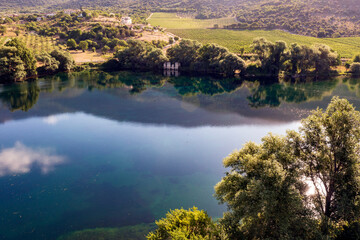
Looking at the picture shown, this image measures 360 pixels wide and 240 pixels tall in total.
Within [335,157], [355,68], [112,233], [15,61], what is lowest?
[112,233]

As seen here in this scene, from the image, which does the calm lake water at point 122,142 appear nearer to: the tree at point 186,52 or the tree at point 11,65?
the tree at point 11,65

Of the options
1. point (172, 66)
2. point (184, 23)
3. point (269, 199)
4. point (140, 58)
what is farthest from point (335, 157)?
point (184, 23)

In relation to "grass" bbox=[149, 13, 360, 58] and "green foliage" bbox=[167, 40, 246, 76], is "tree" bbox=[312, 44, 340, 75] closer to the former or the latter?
"grass" bbox=[149, 13, 360, 58]

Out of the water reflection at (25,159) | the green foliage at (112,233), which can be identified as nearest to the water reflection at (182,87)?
the water reflection at (25,159)

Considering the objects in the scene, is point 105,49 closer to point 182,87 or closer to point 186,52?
point 186,52

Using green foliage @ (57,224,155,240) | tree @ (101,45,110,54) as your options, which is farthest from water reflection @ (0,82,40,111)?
green foliage @ (57,224,155,240)

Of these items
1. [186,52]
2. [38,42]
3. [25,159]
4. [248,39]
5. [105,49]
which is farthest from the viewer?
[248,39]

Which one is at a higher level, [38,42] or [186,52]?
[38,42]
